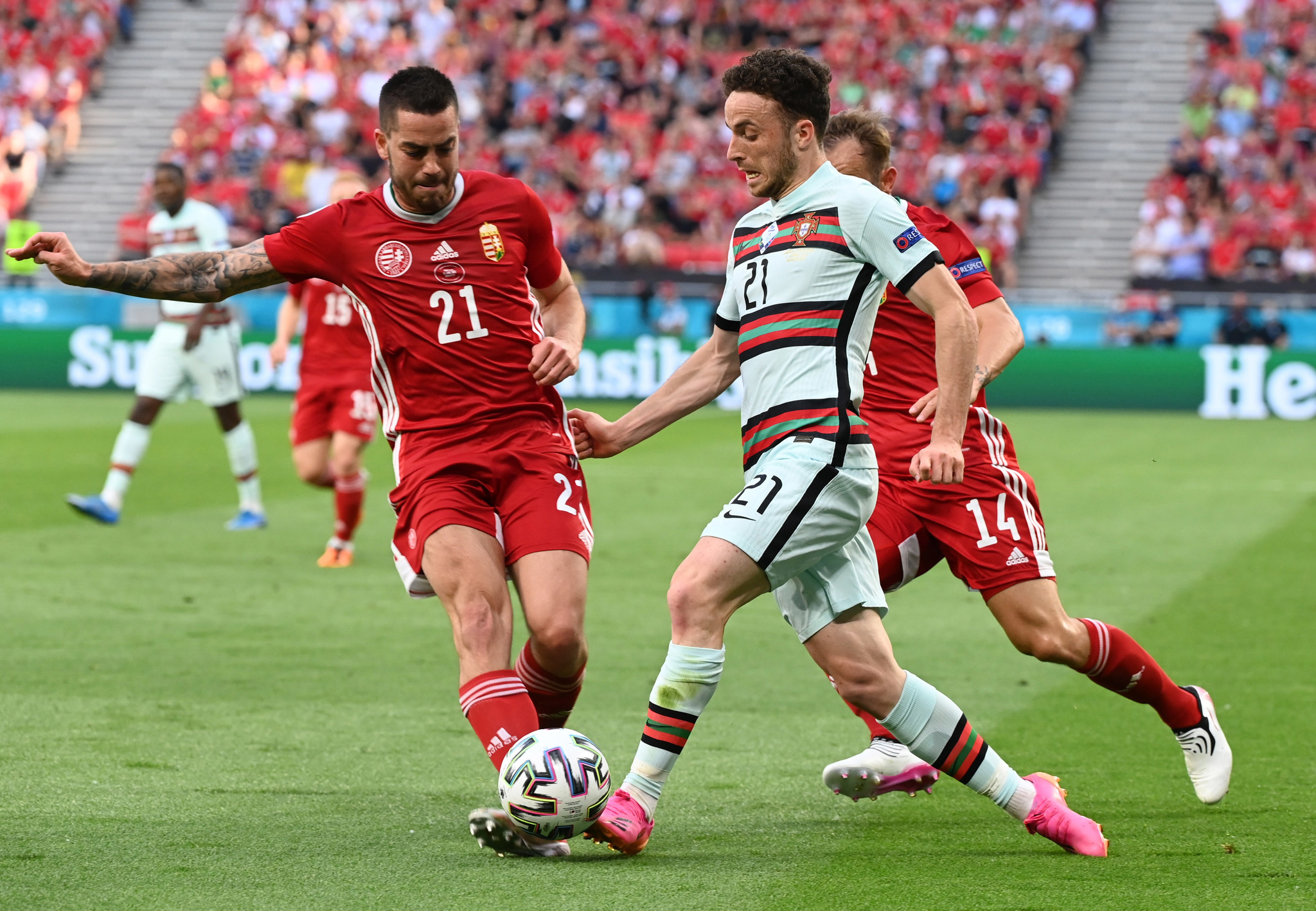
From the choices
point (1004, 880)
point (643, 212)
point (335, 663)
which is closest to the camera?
point (1004, 880)

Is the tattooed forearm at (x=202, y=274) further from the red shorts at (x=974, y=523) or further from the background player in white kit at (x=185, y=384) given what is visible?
the background player in white kit at (x=185, y=384)

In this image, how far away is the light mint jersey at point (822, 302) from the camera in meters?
4.63

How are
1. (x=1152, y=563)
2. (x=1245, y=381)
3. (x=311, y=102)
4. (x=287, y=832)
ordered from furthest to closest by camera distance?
(x=311, y=102) → (x=1245, y=381) → (x=1152, y=563) → (x=287, y=832)

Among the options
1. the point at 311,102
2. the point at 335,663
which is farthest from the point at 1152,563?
the point at 311,102

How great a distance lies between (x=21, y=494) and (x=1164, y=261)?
17165 mm

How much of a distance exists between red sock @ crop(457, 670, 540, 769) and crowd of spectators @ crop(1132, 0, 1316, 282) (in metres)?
20.8

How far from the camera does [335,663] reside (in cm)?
781

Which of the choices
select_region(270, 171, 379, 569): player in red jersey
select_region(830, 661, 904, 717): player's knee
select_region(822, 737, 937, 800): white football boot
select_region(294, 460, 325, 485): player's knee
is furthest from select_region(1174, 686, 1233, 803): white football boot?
select_region(294, 460, 325, 485): player's knee

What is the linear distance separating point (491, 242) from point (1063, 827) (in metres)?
2.39

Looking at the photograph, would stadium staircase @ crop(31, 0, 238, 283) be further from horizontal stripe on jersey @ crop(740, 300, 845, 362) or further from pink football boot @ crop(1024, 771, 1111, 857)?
pink football boot @ crop(1024, 771, 1111, 857)

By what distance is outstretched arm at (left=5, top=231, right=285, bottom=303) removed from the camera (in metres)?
5.01

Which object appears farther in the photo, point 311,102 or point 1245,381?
point 311,102

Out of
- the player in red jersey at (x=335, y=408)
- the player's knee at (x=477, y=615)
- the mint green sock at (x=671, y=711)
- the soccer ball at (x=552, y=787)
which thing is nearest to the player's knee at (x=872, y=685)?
the mint green sock at (x=671, y=711)

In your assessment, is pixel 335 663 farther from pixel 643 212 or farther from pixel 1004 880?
pixel 643 212
